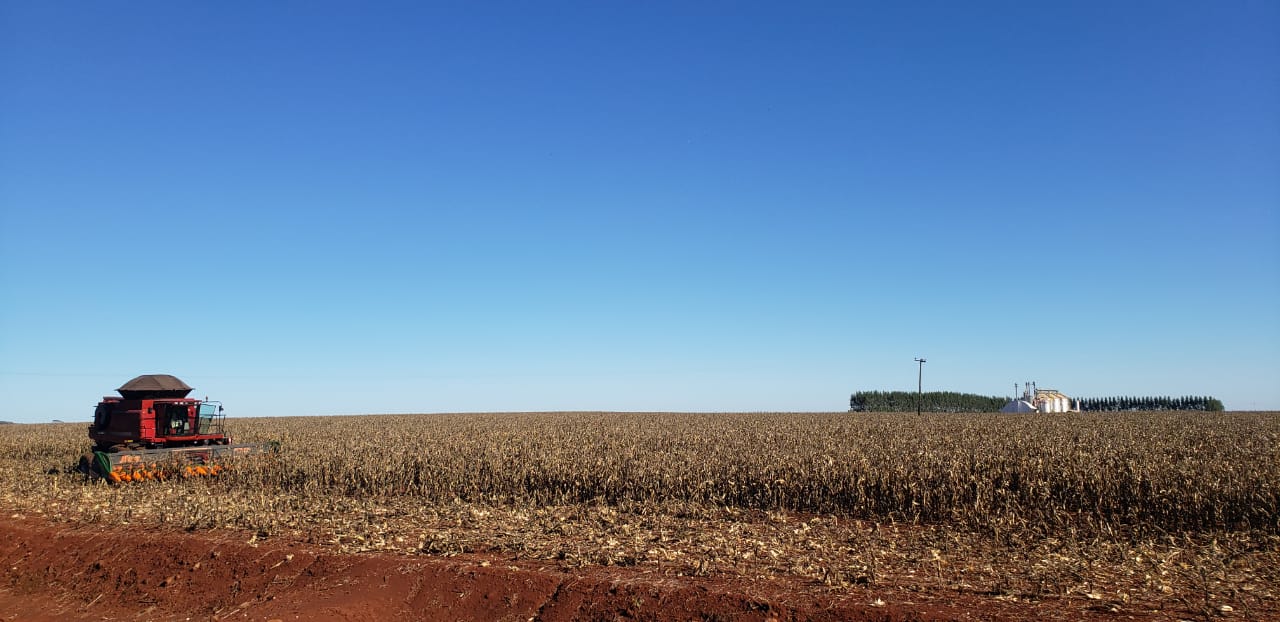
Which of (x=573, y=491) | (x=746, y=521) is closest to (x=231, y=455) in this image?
(x=573, y=491)

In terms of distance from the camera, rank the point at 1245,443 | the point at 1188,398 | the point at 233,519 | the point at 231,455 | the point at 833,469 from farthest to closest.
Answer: the point at 1188,398, the point at 1245,443, the point at 231,455, the point at 833,469, the point at 233,519

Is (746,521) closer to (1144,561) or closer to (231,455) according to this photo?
(1144,561)

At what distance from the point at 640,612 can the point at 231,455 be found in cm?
1487

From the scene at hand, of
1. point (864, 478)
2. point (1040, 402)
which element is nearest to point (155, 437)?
point (864, 478)

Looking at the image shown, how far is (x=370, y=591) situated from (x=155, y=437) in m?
13.8

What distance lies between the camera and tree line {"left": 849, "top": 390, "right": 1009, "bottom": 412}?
94375mm

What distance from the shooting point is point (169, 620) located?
898 centimetres

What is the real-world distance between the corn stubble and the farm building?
67.7 metres

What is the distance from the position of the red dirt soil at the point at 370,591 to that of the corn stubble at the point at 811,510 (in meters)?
0.45

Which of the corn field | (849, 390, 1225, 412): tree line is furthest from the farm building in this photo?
the corn field

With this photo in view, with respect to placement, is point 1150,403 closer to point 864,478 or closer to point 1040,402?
point 1040,402

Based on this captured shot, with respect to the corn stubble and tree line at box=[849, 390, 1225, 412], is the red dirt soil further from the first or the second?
tree line at box=[849, 390, 1225, 412]

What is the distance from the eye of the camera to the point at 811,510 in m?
13.6

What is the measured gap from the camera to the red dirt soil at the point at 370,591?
7547 mm
